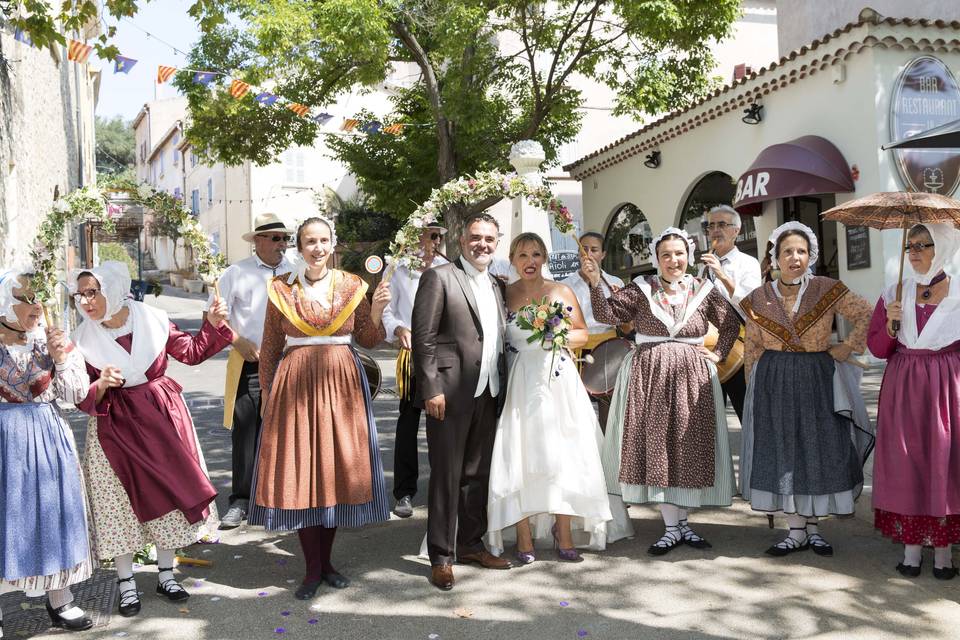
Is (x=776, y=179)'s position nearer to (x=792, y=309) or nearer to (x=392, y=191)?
(x=792, y=309)

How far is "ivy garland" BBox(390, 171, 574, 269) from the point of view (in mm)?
5035

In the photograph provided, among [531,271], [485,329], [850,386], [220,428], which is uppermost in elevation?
[531,271]

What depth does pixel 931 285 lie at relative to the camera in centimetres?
450

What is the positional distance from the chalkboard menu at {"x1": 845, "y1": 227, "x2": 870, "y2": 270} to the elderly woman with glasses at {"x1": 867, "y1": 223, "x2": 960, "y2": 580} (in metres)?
7.19

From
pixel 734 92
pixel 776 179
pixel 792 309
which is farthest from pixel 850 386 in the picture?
pixel 734 92

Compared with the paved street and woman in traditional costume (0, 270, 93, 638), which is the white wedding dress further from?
woman in traditional costume (0, 270, 93, 638)

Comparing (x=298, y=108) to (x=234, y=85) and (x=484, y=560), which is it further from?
(x=484, y=560)

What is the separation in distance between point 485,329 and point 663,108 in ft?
38.3

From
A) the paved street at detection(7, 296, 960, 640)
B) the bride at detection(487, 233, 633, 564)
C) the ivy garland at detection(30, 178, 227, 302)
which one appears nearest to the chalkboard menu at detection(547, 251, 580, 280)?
the paved street at detection(7, 296, 960, 640)

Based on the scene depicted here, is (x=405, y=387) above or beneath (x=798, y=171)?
beneath

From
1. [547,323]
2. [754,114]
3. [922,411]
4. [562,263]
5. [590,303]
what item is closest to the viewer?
[922,411]

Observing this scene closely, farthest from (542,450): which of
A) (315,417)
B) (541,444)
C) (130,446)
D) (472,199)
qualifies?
(130,446)

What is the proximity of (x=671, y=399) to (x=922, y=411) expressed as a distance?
1.29 meters

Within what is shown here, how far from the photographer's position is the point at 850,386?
4.89 m
